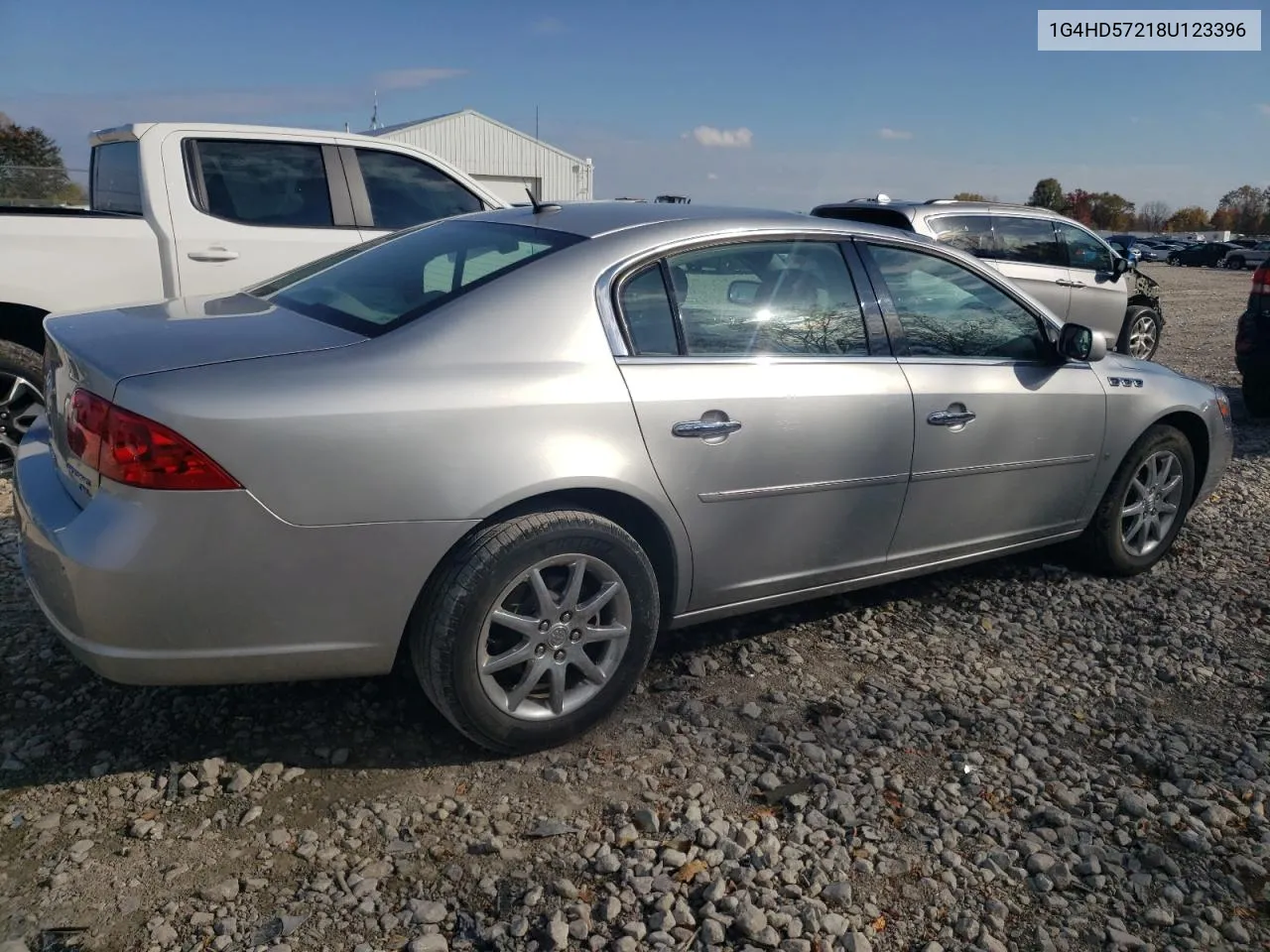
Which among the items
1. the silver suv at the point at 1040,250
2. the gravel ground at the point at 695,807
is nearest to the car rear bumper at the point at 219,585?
the gravel ground at the point at 695,807

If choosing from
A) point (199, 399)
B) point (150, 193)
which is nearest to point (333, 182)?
point (150, 193)

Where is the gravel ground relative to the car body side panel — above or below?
below

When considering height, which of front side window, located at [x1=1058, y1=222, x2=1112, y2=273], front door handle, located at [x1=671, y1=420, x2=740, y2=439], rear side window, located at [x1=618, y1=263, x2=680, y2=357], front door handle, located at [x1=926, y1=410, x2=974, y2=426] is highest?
front side window, located at [x1=1058, y1=222, x2=1112, y2=273]

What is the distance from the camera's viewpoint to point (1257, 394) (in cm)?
824

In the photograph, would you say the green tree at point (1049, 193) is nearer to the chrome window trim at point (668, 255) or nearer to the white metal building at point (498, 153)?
the white metal building at point (498, 153)

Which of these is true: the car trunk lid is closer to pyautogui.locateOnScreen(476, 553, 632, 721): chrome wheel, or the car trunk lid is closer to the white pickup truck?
pyautogui.locateOnScreen(476, 553, 632, 721): chrome wheel

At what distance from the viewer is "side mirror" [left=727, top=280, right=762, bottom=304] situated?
328 cm

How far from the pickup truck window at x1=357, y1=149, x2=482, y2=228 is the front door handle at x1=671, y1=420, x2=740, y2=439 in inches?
145

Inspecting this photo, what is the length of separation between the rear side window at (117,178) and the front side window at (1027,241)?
24.3 feet

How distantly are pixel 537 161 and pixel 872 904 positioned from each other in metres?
37.7

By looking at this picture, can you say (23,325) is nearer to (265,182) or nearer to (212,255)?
(212,255)

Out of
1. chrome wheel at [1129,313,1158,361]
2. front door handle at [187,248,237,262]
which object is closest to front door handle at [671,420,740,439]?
front door handle at [187,248,237,262]

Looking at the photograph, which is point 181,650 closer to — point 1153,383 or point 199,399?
point 199,399

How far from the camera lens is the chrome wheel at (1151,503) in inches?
177
